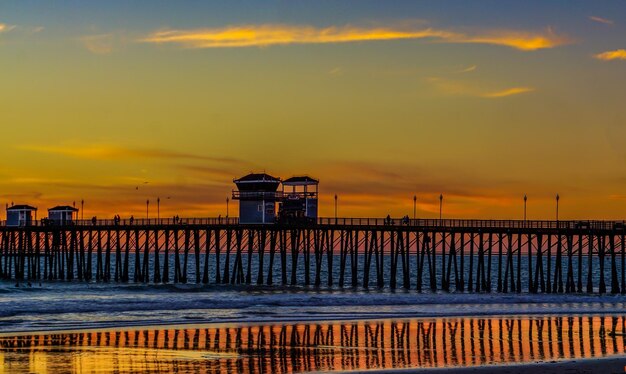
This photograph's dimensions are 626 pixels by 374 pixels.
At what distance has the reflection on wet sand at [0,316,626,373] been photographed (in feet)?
90.6

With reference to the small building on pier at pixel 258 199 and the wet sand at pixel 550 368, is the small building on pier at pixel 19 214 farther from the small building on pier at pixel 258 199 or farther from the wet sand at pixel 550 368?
the wet sand at pixel 550 368

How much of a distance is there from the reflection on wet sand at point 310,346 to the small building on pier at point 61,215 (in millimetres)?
48500

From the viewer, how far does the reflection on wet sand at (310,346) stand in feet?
90.6

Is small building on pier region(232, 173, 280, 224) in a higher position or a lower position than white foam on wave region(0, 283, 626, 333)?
higher

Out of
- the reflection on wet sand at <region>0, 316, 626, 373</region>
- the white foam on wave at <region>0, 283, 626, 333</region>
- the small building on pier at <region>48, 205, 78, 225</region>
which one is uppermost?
the small building on pier at <region>48, 205, 78, 225</region>

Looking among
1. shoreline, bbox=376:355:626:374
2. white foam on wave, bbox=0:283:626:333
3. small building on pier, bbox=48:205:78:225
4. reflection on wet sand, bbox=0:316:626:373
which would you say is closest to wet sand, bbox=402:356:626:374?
shoreline, bbox=376:355:626:374

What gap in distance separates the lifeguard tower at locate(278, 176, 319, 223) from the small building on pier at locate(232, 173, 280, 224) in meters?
0.72

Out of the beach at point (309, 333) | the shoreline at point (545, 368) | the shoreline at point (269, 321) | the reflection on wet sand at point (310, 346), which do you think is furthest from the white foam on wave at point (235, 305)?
the shoreline at point (545, 368)

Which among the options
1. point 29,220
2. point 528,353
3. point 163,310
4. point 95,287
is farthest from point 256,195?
point 528,353

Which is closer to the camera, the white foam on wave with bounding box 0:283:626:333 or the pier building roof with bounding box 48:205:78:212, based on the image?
the white foam on wave with bounding box 0:283:626:333

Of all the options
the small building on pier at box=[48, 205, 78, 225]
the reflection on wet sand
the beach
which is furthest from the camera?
the small building on pier at box=[48, 205, 78, 225]

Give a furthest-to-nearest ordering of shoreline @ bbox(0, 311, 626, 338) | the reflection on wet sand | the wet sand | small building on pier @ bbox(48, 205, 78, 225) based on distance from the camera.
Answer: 1. small building on pier @ bbox(48, 205, 78, 225)
2. shoreline @ bbox(0, 311, 626, 338)
3. the reflection on wet sand
4. the wet sand

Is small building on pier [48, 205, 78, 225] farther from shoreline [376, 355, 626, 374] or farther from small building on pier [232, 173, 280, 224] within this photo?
shoreline [376, 355, 626, 374]

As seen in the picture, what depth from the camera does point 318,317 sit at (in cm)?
4366
